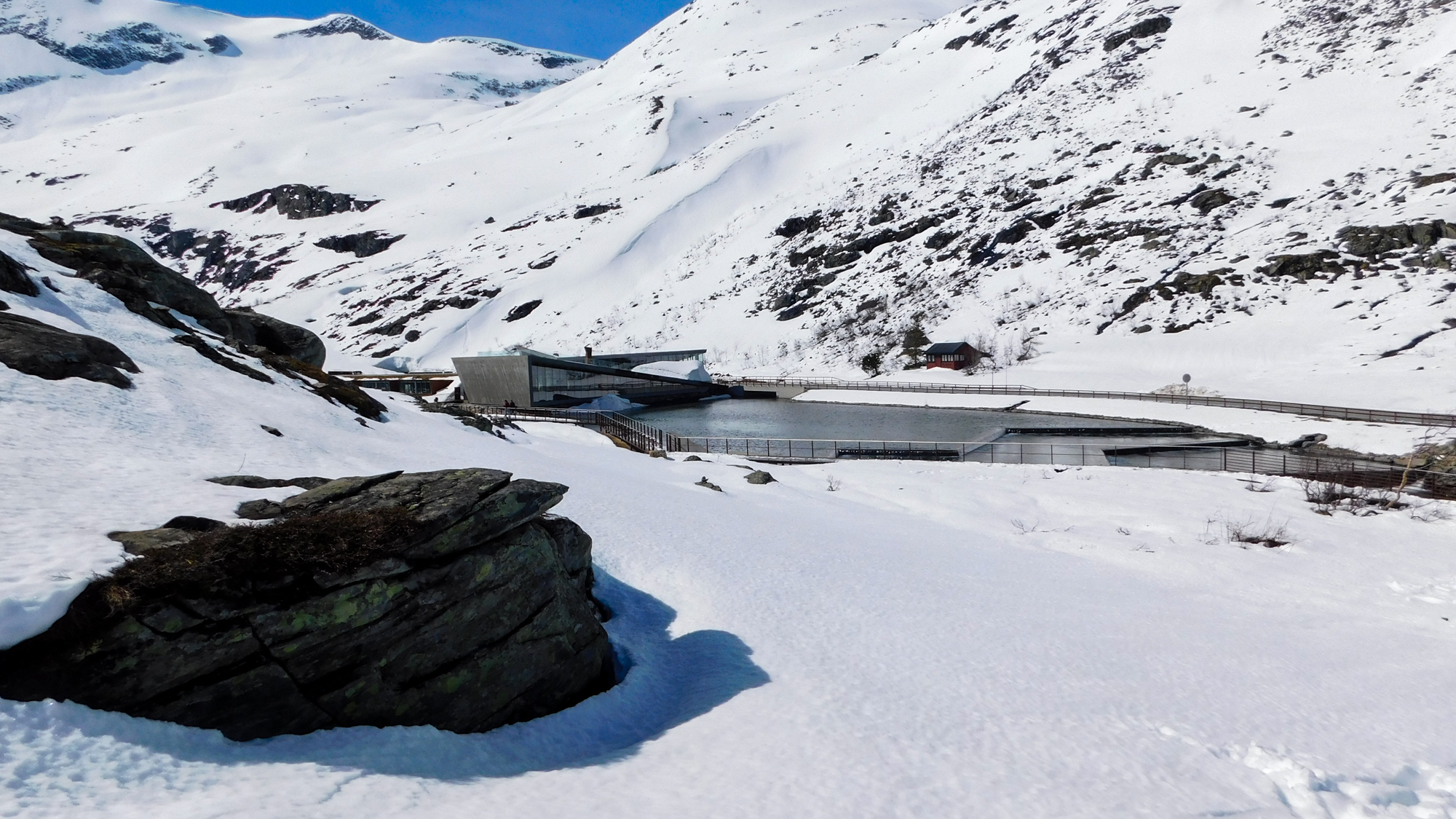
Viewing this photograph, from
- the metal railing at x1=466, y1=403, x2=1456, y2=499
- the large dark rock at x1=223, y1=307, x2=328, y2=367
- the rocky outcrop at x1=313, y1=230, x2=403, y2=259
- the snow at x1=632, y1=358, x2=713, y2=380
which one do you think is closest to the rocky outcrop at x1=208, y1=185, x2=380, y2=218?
the rocky outcrop at x1=313, y1=230, x2=403, y2=259

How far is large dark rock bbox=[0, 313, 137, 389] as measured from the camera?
14156 mm

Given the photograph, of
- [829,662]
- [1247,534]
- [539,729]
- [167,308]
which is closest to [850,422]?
[1247,534]

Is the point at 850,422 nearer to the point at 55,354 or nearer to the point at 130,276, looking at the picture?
the point at 130,276

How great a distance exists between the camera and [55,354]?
14.9m

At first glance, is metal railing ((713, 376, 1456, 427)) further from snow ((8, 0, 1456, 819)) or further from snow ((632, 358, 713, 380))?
snow ((632, 358, 713, 380))

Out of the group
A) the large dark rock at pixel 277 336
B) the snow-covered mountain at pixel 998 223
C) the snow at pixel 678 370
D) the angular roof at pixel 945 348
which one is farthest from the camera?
A: the snow at pixel 678 370

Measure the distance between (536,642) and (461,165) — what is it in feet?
665

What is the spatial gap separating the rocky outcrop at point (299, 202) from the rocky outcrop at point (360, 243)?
53.8 feet

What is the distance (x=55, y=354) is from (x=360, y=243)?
16729 centimetres

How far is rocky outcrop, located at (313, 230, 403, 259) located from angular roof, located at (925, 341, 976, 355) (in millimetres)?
131430

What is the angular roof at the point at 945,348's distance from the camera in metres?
71.6

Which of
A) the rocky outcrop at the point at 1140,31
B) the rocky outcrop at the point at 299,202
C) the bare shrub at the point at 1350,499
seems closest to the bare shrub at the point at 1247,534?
the bare shrub at the point at 1350,499

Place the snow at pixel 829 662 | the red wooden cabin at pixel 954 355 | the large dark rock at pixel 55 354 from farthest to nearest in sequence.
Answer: the red wooden cabin at pixel 954 355, the large dark rock at pixel 55 354, the snow at pixel 829 662

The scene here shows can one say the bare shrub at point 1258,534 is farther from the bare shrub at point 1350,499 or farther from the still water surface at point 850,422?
the still water surface at point 850,422
